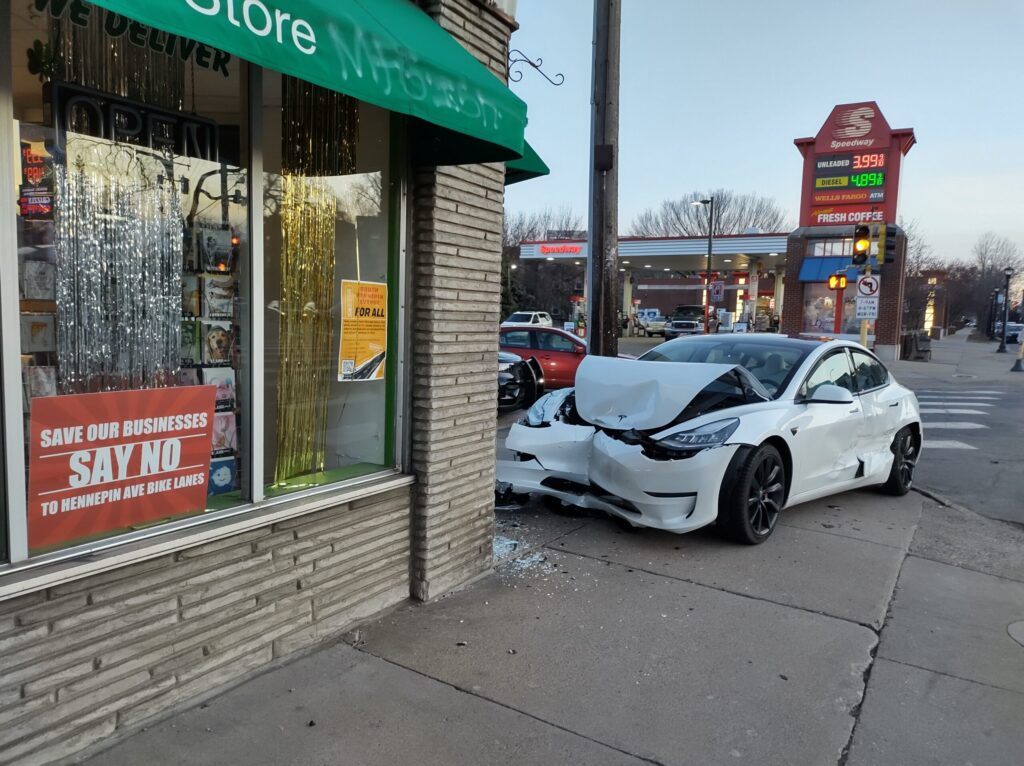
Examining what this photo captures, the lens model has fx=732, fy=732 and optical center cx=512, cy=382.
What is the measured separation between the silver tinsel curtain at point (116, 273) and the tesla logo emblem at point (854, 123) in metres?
29.5

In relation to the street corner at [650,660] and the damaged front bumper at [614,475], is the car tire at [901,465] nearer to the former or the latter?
the damaged front bumper at [614,475]

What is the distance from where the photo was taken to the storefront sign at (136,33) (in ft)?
9.36

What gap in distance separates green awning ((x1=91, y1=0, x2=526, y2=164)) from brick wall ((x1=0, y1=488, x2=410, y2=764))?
6.27ft

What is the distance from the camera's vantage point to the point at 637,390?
5.63 meters

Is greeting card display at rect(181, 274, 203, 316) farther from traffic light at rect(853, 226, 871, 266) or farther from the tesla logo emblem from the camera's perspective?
the tesla logo emblem

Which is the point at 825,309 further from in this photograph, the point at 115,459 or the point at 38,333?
the point at 38,333

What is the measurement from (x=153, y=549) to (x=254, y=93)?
78.8 inches

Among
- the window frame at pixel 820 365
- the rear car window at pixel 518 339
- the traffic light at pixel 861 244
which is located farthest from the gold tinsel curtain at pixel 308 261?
the traffic light at pixel 861 244

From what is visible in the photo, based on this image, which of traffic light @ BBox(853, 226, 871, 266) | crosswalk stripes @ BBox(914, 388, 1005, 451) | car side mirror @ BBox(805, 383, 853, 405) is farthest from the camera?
traffic light @ BBox(853, 226, 871, 266)

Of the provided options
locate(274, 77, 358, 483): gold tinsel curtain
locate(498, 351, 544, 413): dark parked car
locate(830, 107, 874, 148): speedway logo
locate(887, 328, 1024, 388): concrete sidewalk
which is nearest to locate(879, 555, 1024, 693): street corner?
locate(274, 77, 358, 483): gold tinsel curtain

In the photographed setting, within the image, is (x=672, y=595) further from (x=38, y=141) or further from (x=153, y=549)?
(x=38, y=141)

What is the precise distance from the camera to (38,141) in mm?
2697

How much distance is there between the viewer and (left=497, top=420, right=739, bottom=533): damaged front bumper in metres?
5.04

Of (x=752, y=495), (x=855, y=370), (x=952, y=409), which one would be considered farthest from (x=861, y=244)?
(x=752, y=495)
